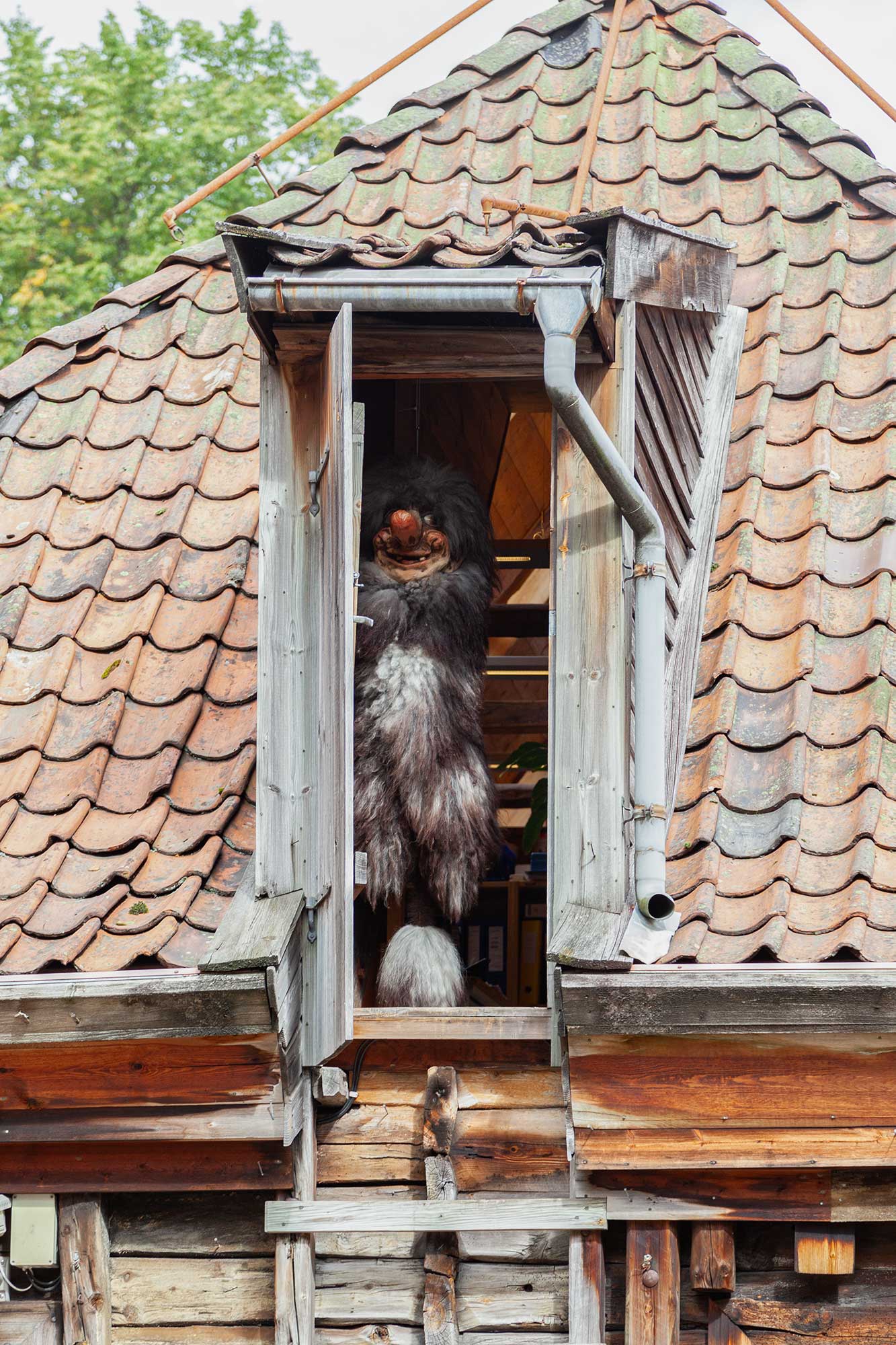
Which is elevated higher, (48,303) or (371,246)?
(48,303)

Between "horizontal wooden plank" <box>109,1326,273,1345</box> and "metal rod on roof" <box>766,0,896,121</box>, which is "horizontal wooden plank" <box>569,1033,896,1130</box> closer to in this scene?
"horizontal wooden plank" <box>109,1326,273,1345</box>

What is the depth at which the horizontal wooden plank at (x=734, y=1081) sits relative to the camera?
3.68 metres

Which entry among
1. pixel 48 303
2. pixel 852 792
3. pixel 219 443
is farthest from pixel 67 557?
pixel 48 303

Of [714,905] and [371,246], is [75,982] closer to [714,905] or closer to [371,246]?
[714,905]

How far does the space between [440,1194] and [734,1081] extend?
0.76 meters

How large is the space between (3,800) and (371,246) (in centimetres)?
170

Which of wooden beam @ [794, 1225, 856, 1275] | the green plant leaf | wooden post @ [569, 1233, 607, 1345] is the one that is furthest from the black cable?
the green plant leaf

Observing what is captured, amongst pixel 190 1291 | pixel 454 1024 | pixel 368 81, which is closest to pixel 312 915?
pixel 454 1024

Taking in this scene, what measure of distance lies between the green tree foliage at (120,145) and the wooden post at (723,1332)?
1108 centimetres

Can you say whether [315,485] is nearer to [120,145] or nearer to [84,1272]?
[84,1272]

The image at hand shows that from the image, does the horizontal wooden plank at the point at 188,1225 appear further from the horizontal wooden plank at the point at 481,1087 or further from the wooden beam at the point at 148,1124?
the horizontal wooden plank at the point at 481,1087

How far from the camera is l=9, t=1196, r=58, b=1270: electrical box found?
3902 millimetres

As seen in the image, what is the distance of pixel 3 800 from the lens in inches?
172

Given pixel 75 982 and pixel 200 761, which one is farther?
pixel 200 761
